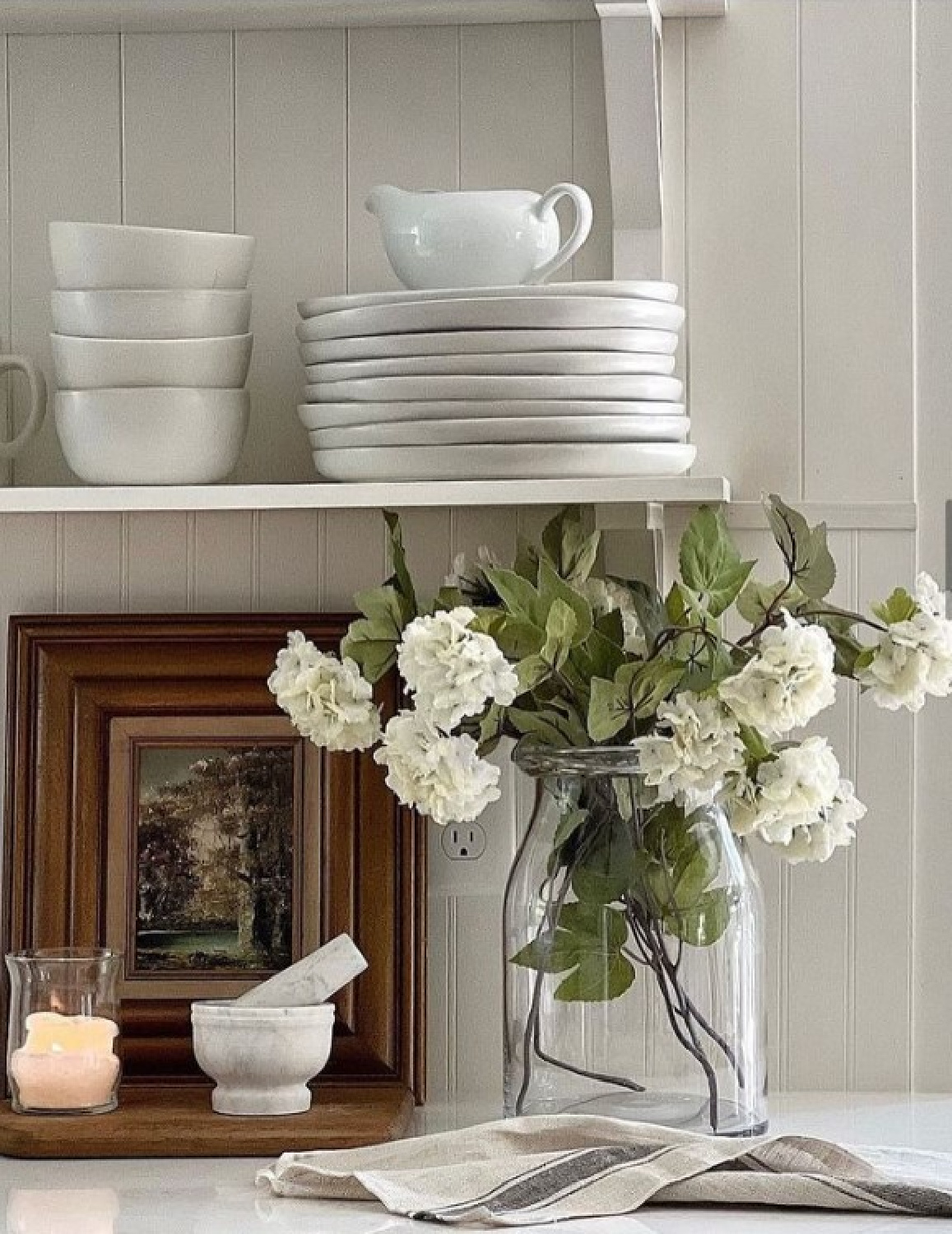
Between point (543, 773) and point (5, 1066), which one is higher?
point (543, 773)

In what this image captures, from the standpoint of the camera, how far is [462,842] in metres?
1.49

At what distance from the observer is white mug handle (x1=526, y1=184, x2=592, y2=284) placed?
1.33m

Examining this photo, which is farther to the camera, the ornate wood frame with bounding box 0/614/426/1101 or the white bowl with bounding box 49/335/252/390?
the ornate wood frame with bounding box 0/614/426/1101

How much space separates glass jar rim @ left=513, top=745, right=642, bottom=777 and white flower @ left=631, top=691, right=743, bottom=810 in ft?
0.19

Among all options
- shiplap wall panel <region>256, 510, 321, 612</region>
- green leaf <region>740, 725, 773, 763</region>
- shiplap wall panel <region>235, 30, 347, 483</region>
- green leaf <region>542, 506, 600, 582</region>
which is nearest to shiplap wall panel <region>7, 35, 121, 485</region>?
shiplap wall panel <region>235, 30, 347, 483</region>

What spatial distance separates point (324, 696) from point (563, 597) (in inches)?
6.8

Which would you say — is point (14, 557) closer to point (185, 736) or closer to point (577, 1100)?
point (185, 736)

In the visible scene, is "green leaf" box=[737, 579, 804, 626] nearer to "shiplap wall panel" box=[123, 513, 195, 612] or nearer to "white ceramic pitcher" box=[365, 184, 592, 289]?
"white ceramic pitcher" box=[365, 184, 592, 289]

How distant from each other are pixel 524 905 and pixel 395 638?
21 centimetres

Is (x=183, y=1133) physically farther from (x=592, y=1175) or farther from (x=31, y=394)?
(x=31, y=394)

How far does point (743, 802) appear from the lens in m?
1.21

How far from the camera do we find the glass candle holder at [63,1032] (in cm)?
133

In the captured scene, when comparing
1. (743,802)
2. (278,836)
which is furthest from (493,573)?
Answer: (278,836)

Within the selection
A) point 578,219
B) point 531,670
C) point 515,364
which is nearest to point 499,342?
point 515,364
